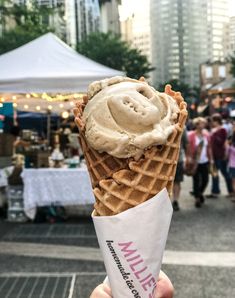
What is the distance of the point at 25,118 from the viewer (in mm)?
18609

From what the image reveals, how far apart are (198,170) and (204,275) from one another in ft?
14.5

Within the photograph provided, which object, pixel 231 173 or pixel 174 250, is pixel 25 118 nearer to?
pixel 231 173

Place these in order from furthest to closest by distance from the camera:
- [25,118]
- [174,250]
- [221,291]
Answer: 1. [25,118]
2. [174,250]
3. [221,291]

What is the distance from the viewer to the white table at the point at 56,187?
8.08 meters

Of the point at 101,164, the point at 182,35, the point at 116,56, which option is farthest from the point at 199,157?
the point at 116,56

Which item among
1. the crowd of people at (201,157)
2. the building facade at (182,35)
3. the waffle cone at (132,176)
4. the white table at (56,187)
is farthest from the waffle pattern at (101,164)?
the building facade at (182,35)

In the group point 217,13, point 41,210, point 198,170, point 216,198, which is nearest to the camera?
point 41,210

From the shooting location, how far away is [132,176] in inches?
86.5

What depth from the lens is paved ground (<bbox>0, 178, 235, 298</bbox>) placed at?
5.09m

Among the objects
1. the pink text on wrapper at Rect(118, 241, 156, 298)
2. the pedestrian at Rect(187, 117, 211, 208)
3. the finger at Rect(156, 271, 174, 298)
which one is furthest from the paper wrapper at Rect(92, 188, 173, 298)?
the pedestrian at Rect(187, 117, 211, 208)

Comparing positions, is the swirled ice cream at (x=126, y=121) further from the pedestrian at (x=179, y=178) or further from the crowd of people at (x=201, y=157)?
the pedestrian at (x=179, y=178)

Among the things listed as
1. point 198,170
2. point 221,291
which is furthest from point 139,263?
point 198,170

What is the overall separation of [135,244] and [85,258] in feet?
Result: 13.5

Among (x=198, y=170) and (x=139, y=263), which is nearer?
(x=139, y=263)
